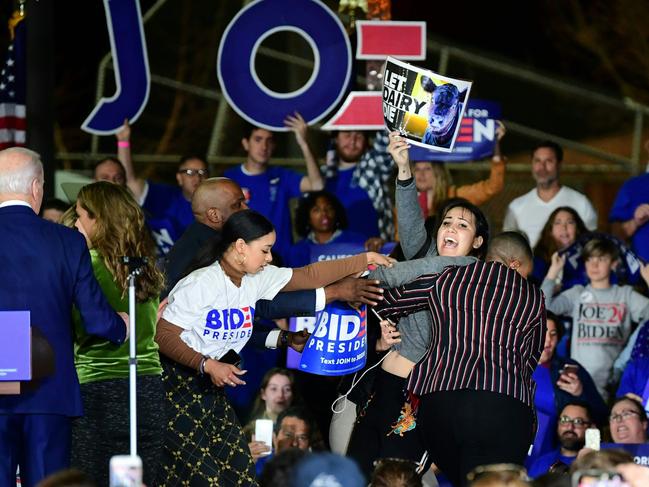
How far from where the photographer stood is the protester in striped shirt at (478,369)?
6.39 metres

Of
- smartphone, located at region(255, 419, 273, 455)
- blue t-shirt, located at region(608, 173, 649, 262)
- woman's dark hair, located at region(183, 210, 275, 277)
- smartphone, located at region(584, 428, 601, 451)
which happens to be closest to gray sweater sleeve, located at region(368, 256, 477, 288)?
woman's dark hair, located at region(183, 210, 275, 277)

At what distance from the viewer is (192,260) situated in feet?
24.6

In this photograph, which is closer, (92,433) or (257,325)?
(92,433)

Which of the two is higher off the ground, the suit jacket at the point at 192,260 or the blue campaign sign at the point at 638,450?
the suit jacket at the point at 192,260

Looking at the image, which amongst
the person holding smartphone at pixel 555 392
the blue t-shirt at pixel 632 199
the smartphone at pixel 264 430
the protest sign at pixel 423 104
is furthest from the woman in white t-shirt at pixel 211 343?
the blue t-shirt at pixel 632 199

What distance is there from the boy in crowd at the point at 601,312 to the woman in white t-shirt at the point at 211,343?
135 inches

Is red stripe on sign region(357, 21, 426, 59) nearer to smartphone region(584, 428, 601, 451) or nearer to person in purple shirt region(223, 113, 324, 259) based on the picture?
person in purple shirt region(223, 113, 324, 259)

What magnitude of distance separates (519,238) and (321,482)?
315cm

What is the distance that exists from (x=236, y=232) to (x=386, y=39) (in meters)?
4.14

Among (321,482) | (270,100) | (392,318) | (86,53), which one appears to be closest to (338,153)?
(270,100)

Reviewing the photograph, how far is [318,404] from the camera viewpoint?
10.1m

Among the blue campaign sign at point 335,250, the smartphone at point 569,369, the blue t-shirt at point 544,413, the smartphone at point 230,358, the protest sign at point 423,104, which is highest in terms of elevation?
the protest sign at point 423,104

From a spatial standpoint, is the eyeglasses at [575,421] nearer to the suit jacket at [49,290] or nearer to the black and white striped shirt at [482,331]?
the black and white striped shirt at [482,331]

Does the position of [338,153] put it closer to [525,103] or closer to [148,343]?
[148,343]
